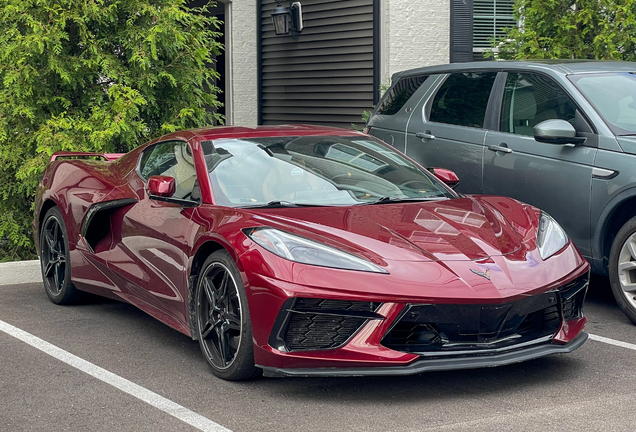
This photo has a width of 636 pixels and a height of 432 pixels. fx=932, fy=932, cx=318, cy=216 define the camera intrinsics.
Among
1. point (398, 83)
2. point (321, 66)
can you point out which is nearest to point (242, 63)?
point (321, 66)

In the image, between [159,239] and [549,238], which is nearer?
[549,238]

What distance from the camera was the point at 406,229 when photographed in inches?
185

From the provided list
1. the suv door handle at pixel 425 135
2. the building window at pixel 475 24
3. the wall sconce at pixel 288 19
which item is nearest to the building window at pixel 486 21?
the building window at pixel 475 24

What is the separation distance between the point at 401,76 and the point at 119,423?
5.02 m

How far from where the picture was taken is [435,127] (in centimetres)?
756

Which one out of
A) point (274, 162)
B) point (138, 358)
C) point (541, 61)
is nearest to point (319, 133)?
point (274, 162)

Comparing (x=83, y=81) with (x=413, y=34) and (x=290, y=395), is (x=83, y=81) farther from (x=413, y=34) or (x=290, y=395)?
(x=290, y=395)

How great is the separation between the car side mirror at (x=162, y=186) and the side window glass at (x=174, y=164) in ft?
0.41

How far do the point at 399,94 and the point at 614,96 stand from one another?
2.11 meters

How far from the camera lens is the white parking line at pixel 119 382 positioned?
160 inches

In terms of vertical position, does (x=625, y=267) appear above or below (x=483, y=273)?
below

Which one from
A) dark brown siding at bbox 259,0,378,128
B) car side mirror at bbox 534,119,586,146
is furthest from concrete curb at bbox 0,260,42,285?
dark brown siding at bbox 259,0,378,128

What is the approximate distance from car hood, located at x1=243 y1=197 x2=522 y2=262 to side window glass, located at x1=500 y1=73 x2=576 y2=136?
177 cm

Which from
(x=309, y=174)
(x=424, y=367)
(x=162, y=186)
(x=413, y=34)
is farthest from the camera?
(x=413, y=34)
